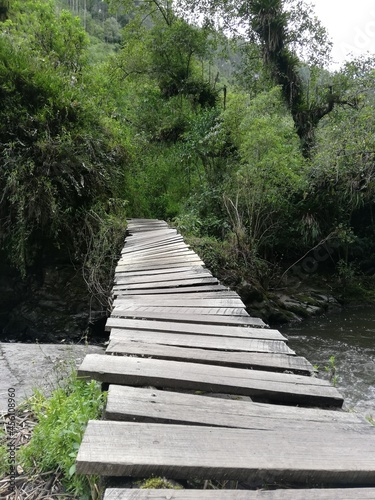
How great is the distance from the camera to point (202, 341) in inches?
93.7

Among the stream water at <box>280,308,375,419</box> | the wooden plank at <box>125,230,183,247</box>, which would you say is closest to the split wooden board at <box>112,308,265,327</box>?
the stream water at <box>280,308,375,419</box>

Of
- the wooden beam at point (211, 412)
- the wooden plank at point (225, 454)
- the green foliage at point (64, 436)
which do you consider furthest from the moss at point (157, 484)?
the green foliage at point (64, 436)

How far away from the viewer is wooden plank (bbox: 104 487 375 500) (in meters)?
1.06

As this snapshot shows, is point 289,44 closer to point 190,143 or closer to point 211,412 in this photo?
point 190,143

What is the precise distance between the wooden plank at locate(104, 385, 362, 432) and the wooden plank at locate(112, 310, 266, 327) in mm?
1145

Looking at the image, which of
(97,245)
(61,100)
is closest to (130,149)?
(61,100)

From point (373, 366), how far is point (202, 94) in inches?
435

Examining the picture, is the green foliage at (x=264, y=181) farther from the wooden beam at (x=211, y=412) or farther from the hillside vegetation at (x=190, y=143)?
the wooden beam at (x=211, y=412)

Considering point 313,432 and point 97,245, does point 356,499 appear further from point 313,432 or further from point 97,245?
point 97,245

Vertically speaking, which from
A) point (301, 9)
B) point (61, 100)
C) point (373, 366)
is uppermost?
point (301, 9)

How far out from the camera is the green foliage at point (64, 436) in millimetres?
1539

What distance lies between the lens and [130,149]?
848cm

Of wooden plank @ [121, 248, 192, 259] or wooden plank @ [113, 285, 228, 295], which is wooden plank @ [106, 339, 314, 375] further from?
wooden plank @ [121, 248, 192, 259]

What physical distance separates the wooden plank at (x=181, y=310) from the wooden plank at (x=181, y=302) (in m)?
0.07
